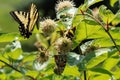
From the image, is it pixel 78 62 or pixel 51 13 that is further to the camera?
pixel 51 13

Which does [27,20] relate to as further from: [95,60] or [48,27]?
→ [95,60]

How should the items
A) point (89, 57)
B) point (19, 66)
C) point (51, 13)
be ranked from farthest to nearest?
1. point (51, 13)
2. point (19, 66)
3. point (89, 57)

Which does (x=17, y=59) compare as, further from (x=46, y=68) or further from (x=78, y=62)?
(x=78, y=62)

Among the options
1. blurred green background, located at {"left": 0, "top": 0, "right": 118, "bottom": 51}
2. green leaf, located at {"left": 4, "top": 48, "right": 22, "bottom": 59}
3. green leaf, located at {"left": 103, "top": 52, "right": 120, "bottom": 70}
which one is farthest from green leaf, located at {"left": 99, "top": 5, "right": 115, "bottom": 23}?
blurred green background, located at {"left": 0, "top": 0, "right": 118, "bottom": 51}

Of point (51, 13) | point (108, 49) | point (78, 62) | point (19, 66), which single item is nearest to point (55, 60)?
point (78, 62)

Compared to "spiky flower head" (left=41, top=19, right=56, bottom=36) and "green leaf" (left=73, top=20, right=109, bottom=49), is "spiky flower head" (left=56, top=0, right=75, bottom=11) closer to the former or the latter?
"spiky flower head" (left=41, top=19, right=56, bottom=36)

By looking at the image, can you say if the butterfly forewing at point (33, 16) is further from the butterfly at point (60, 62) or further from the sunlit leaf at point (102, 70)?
the sunlit leaf at point (102, 70)
